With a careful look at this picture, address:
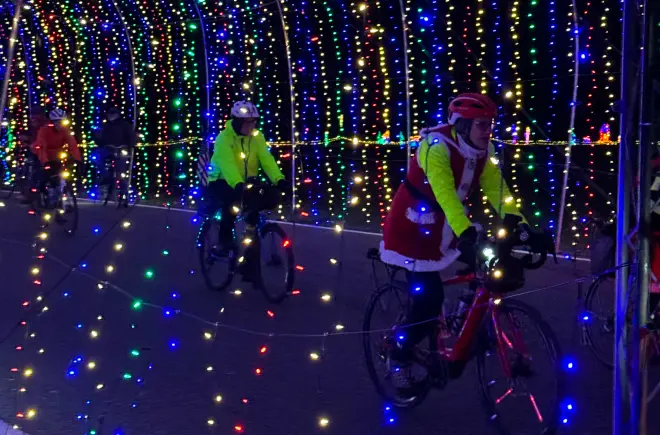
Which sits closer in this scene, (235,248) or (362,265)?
(235,248)

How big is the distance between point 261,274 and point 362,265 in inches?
88.6

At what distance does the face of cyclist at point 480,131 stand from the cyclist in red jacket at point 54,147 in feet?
31.9

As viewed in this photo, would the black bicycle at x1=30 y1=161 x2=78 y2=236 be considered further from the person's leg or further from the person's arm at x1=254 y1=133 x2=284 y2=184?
the person's arm at x1=254 y1=133 x2=284 y2=184

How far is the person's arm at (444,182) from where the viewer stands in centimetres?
482

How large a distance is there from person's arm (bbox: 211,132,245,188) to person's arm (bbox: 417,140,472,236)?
12.0 ft

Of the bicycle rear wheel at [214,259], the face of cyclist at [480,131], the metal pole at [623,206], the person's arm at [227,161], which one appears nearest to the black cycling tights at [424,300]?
the face of cyclist at [480,131]

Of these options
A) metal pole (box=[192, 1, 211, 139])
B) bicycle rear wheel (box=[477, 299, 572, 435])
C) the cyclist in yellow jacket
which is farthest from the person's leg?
metal pole (box=[192, 1, 211, 139])

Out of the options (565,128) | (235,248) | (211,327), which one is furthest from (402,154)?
(211,327)

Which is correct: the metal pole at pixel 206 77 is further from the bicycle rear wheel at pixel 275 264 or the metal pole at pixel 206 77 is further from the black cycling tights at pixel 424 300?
the black cycling tights at pixel 424 300

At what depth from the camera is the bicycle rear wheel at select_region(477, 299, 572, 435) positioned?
15.6 feet

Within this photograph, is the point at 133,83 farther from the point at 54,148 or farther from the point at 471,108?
the point at 471,108

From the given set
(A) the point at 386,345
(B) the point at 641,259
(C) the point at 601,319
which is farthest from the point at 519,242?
(C) the point at 601,319

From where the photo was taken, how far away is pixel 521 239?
4.72 meters

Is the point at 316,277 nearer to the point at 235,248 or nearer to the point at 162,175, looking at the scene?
the point at 235,248
